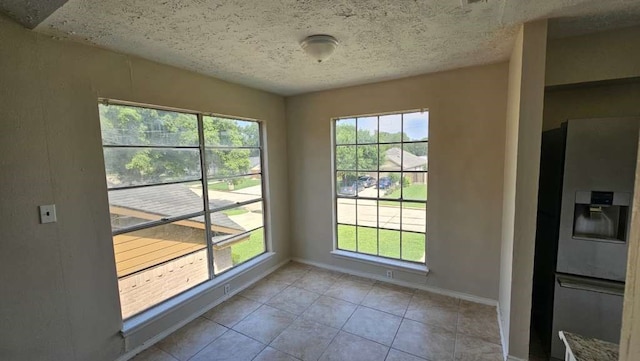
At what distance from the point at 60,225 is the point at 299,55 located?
2154 mm

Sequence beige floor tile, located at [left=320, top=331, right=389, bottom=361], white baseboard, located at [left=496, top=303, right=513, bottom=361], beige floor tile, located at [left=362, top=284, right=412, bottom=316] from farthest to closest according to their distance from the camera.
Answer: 1. beige floor tile, located at [left=362, top=284, right=412, bottom=316]
2. beige floor tile, located at [left=320, top=331, right=389, bottom=361]
3. white baseboard, located at [left=496, top=303, right=513, bottom=361]

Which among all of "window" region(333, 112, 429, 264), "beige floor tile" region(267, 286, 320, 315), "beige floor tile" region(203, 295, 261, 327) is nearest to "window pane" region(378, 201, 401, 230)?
"window" region(333, 112, 429, 264)

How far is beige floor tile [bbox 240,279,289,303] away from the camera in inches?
119

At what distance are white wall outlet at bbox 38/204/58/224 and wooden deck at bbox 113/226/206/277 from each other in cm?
44

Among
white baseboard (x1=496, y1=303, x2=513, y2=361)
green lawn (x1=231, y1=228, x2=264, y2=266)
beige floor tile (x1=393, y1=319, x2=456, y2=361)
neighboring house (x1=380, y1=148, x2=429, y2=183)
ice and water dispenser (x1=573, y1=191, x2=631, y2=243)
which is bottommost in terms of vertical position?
beige floor tile (x1=393, y1=319, x2=456, y2=361)

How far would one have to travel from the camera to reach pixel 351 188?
11.6ft

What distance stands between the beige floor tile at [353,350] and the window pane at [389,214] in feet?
4.55

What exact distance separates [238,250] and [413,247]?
2.14 metres

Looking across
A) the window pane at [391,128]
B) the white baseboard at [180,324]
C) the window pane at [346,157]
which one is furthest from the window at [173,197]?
the window pane at [391,128]

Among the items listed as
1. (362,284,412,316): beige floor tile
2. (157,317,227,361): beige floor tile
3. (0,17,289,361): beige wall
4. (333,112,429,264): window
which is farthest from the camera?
(333,112,429,264): window

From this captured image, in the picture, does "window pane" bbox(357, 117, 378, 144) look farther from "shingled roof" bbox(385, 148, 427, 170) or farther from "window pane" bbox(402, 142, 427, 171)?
"window pane" bbox(402, 142, 427, 171)

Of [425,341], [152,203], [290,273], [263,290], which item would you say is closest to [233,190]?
[152,203]

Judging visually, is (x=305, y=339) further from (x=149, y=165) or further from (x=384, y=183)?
(x=149, y=165)

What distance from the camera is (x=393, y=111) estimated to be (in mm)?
3059
